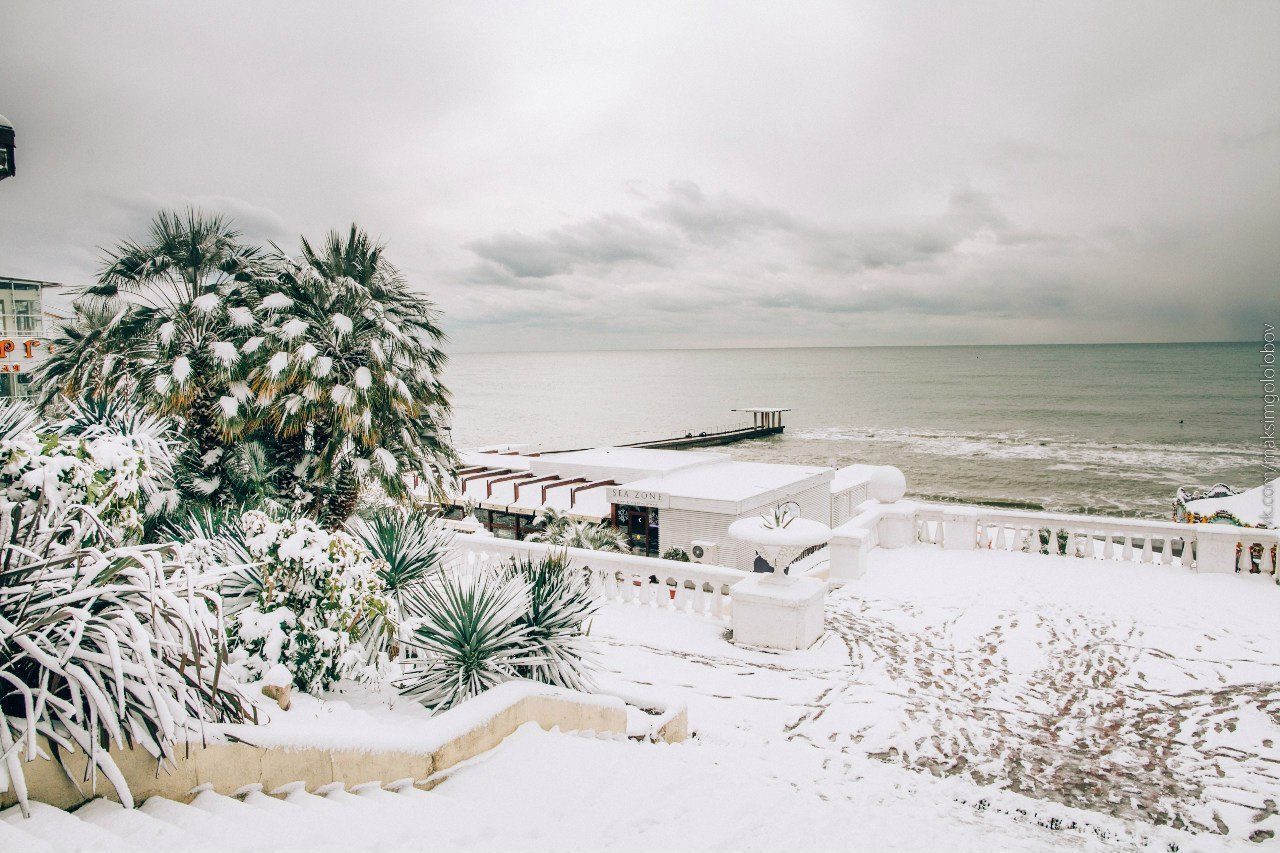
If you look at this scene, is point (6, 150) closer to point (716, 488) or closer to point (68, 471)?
point (68, 471)

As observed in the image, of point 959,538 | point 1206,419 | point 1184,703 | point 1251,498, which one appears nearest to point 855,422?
point 1206,419

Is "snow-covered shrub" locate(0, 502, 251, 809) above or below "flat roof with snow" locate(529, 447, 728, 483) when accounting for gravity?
above

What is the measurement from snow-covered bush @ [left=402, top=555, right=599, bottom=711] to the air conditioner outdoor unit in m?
11.6

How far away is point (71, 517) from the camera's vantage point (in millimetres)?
4555

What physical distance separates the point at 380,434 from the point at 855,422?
8615 cm

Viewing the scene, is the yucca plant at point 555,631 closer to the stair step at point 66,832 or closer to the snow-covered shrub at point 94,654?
the snow-covered shrub at point 94,654

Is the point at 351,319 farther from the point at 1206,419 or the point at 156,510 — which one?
the point at 1206,419

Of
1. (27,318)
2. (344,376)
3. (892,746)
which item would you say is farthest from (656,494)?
(27,318)

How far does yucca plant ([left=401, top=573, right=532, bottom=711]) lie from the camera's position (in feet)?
18.2

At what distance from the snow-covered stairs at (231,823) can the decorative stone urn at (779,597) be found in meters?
5.97

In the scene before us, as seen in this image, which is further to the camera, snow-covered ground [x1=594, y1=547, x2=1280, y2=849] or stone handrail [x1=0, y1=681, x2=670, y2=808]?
snow-covered ground [x1=594, y1=547, x2=1280, y2=849]

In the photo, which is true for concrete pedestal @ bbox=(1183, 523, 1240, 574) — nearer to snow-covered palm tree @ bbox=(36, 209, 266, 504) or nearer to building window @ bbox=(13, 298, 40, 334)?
snow-covered palm tree @ bbox=(36, 209, 266, 504)

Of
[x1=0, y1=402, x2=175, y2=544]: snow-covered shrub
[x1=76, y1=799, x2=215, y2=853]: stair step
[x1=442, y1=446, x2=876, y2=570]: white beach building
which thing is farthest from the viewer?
[x1=442, y1=446, x2=876, y2=570]: white beach building

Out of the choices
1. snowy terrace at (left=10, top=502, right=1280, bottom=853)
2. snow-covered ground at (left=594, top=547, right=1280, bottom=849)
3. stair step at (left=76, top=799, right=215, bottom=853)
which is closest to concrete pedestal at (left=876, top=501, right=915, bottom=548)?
snowy terrace at (left=10, top=502, right=1280, bottom=853)
